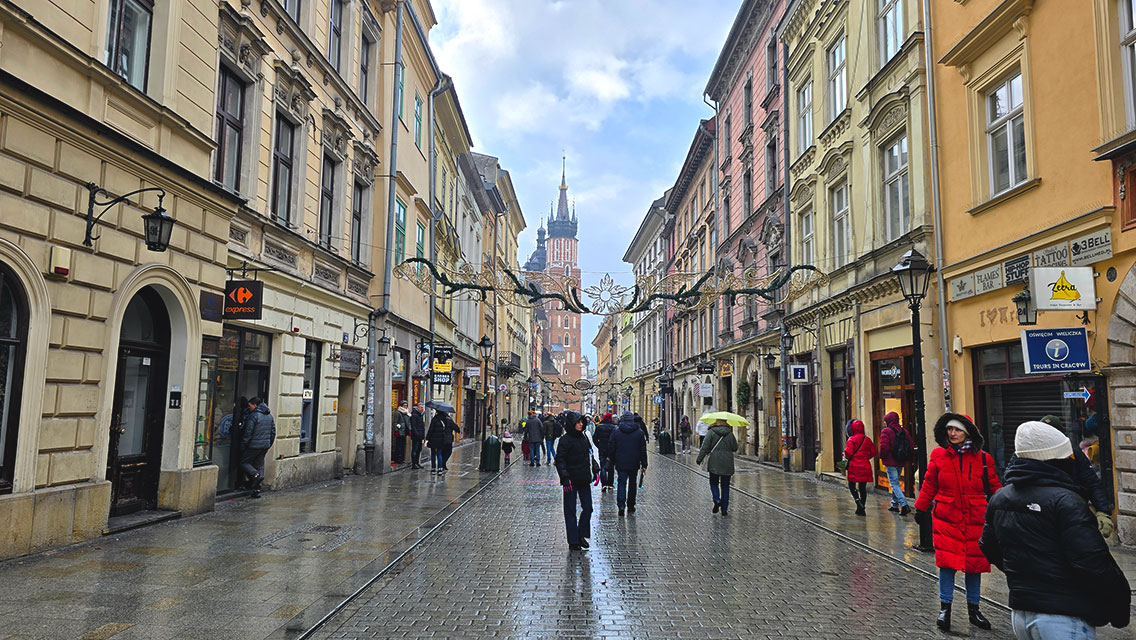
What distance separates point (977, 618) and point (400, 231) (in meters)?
18.4

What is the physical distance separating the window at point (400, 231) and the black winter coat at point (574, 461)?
12144 mm

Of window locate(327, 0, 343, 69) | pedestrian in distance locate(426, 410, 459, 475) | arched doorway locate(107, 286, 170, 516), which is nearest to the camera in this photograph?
arched doorway locate(107, 286, 170, 516)

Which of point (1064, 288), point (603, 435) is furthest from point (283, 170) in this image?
point (1064, 288)

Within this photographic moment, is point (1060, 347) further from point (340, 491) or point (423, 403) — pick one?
point (423, 403)

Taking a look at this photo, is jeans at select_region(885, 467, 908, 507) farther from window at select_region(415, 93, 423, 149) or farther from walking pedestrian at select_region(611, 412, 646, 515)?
window at select_region(415, 93, 423, 149)

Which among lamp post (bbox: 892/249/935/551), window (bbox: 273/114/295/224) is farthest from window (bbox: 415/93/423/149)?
lamp post (bbox: 892/249/935/551)

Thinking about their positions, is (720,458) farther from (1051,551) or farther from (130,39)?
(130,39)

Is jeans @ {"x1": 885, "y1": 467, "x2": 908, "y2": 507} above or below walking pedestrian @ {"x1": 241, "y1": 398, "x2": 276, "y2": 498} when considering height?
below

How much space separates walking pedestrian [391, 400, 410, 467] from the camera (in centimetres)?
2080

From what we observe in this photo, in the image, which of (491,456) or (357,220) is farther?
(491,456)

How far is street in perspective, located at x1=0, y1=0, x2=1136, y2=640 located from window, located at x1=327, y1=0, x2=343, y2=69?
130mm

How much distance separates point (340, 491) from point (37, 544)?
729 centimetres

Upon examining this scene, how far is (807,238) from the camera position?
21.9m

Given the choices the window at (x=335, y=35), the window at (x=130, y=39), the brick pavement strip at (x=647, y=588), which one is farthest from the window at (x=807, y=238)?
the window at (x=130, y=39)
